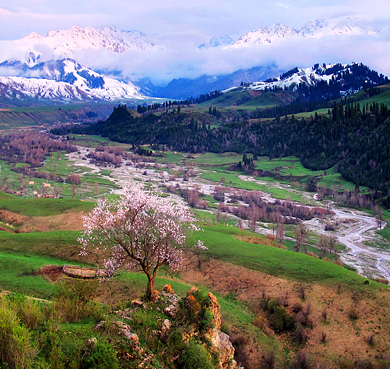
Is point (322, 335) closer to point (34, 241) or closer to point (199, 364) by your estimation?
point (199, 364)

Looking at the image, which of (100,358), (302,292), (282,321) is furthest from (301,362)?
(100,358)

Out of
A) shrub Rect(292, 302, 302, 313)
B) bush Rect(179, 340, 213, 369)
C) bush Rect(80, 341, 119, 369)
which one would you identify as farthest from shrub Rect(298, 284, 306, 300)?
bush Rect(80, 341, 119, 369)

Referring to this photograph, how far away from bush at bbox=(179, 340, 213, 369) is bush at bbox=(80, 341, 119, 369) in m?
5.62

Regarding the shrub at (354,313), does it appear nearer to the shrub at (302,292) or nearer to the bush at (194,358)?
the shrub at (302,292)

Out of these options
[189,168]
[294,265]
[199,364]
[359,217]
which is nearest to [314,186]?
[359,217]

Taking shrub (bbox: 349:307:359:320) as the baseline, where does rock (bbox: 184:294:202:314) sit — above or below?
above

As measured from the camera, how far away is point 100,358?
16344mm

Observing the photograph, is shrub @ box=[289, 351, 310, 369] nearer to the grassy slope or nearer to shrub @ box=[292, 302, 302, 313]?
shrub @ box=[292, 302, 302, 313]

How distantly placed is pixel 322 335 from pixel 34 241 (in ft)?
114

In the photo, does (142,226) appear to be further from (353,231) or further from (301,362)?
(353,231)

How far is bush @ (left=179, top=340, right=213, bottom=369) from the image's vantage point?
20.9m

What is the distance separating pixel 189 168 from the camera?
574 ft

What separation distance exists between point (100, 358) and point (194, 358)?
22.8 ft

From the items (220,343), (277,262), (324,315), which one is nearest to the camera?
(220,343)
